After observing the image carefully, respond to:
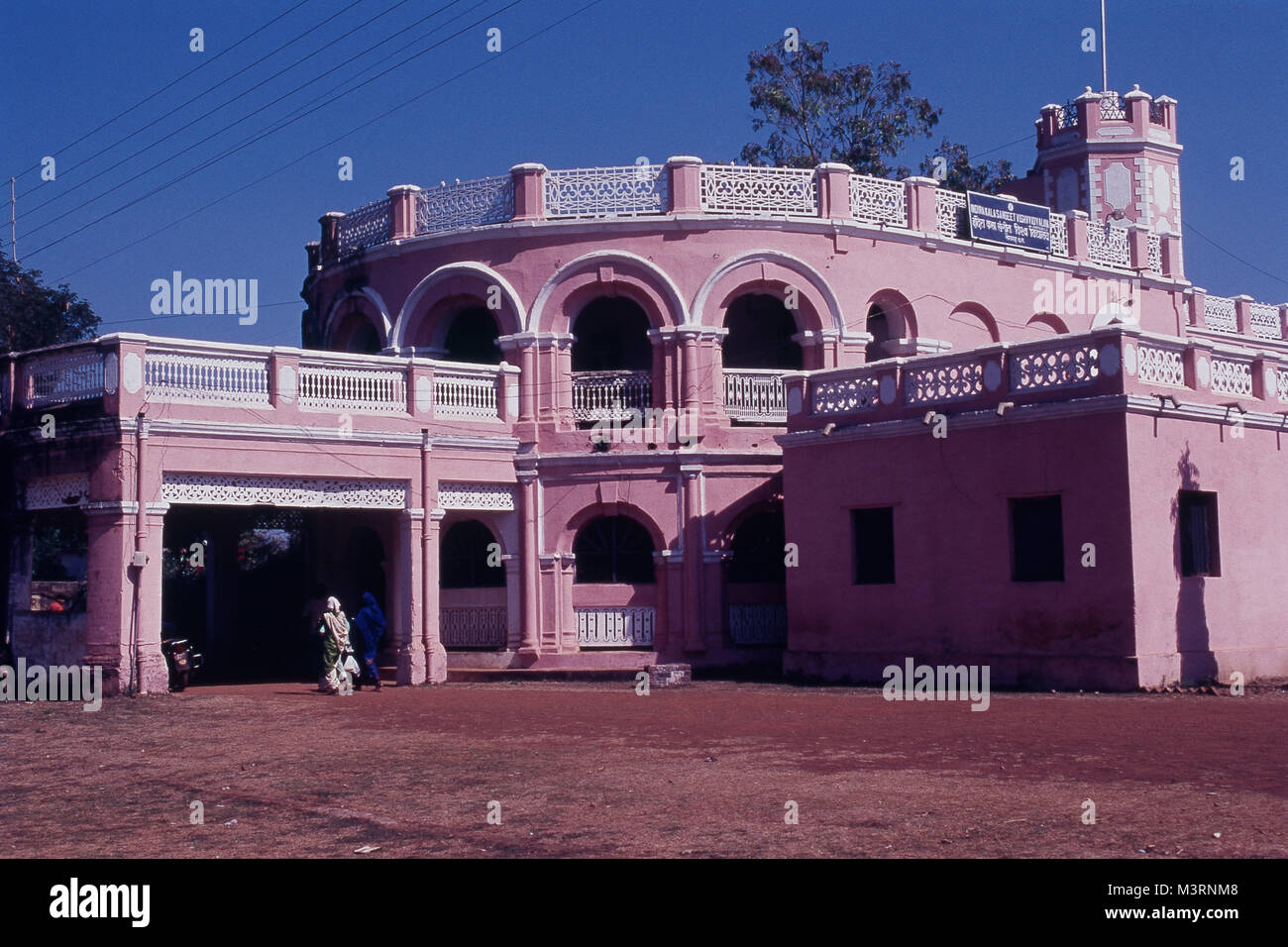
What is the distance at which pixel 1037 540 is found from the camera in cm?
1786

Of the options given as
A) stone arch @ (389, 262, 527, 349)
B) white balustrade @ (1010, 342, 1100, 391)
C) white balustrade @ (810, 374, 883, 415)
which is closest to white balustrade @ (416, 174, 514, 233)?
stone arch @ (389, 262, 527, 349)

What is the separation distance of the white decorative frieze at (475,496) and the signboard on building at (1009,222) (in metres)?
9.63

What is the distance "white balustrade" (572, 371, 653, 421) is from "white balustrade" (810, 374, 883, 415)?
11.8ft

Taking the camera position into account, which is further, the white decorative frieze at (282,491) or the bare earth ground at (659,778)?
the white decorative frieze at (282,491)

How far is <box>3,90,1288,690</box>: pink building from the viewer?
1769cm

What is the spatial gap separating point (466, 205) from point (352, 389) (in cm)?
479

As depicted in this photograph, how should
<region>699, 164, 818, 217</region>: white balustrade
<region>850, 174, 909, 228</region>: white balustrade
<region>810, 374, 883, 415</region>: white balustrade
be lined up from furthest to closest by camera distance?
<region>850, 174, 909, 228</region>: white balustrade < <region>699, 164, 818, 217</region>: white balustrade < <region>810, 374, 883, 415</region>: white balustrade

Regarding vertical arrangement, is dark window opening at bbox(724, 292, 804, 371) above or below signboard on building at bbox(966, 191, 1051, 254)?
below

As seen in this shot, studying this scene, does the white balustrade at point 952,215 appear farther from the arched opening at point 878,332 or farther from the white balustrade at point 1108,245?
the white balustrade at point 1108,245

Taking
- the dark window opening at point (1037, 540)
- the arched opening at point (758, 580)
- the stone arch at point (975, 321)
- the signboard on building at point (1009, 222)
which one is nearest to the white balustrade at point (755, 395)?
the arched opening at point (758, 580)

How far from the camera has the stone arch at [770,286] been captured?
23109mm

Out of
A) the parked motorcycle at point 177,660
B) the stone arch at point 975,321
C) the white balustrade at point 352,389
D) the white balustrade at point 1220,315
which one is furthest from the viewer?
the white balustrade at point 1220,315

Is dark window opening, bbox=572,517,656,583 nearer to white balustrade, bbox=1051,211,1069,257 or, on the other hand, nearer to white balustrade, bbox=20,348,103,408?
white balustrade, bbox=20,348,103,408

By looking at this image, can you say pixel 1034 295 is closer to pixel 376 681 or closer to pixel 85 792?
pixel 376 681
